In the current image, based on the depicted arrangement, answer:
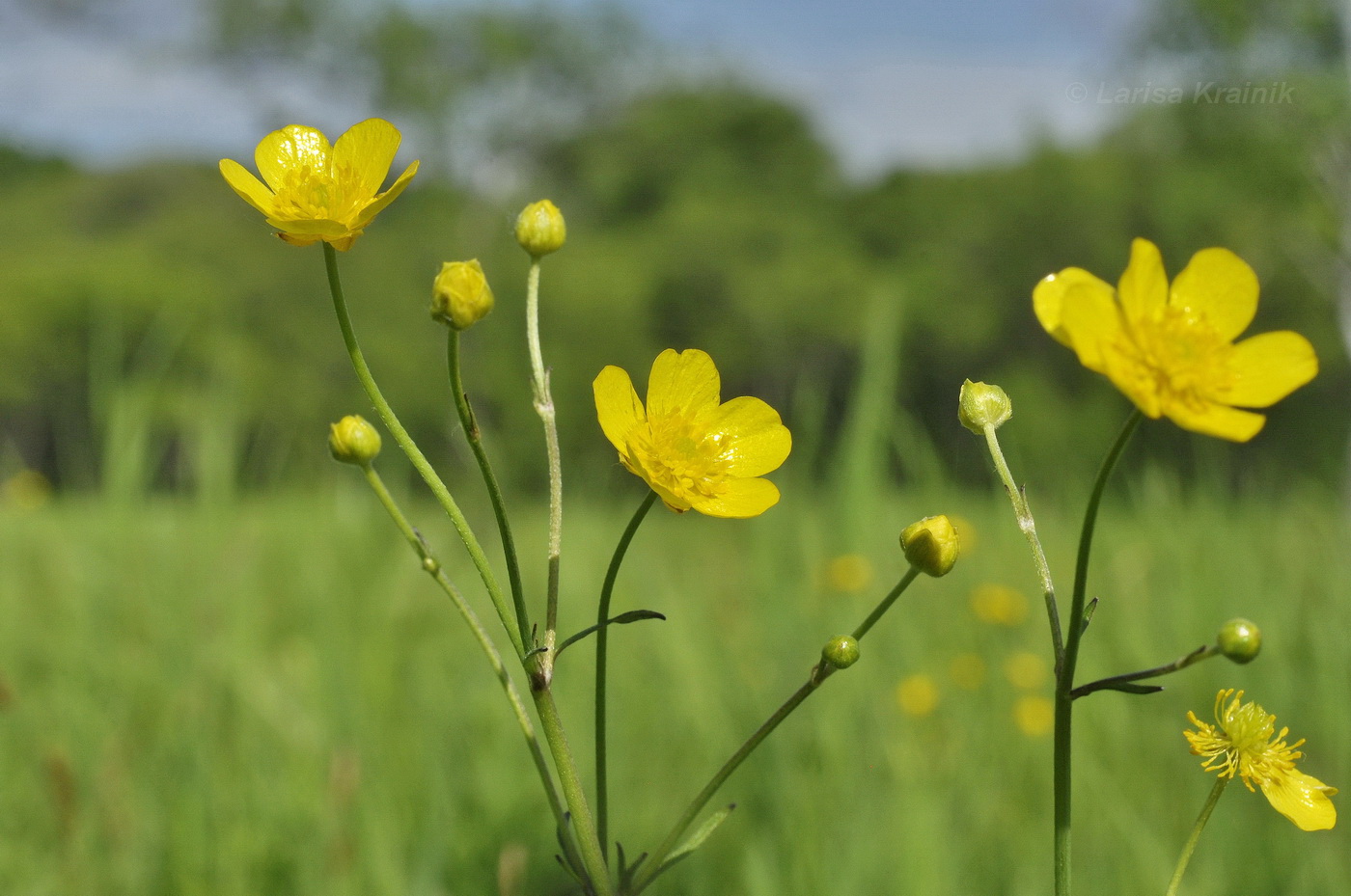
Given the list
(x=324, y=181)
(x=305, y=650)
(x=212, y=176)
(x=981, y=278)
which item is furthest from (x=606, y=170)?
(x=324, y=181)

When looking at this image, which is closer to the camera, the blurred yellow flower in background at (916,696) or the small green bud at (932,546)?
the small green bud at (932,546)

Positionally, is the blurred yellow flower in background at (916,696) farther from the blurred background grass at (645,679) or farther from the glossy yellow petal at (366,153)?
the glossy yellow petal at (366,153)

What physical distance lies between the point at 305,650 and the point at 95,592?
2.01 ft

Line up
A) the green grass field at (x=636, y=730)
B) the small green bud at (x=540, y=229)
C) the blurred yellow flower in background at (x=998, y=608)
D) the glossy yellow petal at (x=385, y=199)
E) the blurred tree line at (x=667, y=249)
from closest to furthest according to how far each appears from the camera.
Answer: the glossy yellow petal at (x=385, y=199) < the small green bud at (x=540, y=229) < the green grass field at (x=636, y=730) < the blurred yellow flower in background at (x=998, y=608) < the blurred tree line at (x=667, y=249)

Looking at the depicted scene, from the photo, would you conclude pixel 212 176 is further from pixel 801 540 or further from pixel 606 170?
pixel 801 540

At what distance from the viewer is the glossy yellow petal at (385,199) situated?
1.75 ft

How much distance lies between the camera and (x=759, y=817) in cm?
189

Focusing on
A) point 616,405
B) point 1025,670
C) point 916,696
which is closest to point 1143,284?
point 616,405

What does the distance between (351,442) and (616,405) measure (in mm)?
150

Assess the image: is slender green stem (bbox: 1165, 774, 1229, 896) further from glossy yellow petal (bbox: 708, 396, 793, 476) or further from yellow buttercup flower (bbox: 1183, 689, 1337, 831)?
glossy yellow petal (bbox: 708, 396, 793, 476)

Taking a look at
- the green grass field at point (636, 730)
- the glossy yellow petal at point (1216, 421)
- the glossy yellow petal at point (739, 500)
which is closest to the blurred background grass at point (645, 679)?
the green grass field at point (636, 730)

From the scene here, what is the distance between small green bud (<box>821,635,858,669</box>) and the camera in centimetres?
50

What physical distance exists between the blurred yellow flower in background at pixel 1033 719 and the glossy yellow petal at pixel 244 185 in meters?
2.38

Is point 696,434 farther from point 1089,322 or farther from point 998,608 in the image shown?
point 998,608
